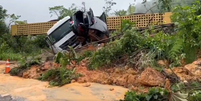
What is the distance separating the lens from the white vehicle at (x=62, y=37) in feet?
40.8

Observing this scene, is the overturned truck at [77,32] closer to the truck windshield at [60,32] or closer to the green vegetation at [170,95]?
the truck windshield at [60,32]

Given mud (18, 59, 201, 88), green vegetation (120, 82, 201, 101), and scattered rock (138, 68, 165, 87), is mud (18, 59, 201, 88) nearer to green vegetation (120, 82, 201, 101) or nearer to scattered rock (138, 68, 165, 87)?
scattered rock (138, 68, 165, 87)

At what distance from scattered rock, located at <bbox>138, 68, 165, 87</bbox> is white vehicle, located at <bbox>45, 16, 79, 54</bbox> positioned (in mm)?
5867

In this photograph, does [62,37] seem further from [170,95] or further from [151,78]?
[170,95]

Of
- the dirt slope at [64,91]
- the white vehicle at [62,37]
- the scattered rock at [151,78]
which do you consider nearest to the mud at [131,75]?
→ the scattered rock at [151,78]

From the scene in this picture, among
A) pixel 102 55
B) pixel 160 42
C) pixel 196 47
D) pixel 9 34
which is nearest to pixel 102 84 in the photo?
pixel 102 55

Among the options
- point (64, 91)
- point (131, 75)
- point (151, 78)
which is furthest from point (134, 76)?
point (64, 91)

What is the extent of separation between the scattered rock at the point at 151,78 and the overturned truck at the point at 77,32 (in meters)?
4.62

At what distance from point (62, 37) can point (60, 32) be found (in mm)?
291

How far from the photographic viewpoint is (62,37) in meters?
12.6

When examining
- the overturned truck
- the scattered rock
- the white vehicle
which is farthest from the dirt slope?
the white vehicle

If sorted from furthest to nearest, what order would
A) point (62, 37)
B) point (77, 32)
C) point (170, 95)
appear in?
1. point (62, 37)
2. point (77, 32)
3. point (170, 95)

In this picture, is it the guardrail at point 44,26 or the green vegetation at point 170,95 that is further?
the guardrail at point 44,26

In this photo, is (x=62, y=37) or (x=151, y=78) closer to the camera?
(x=151, y=78)
